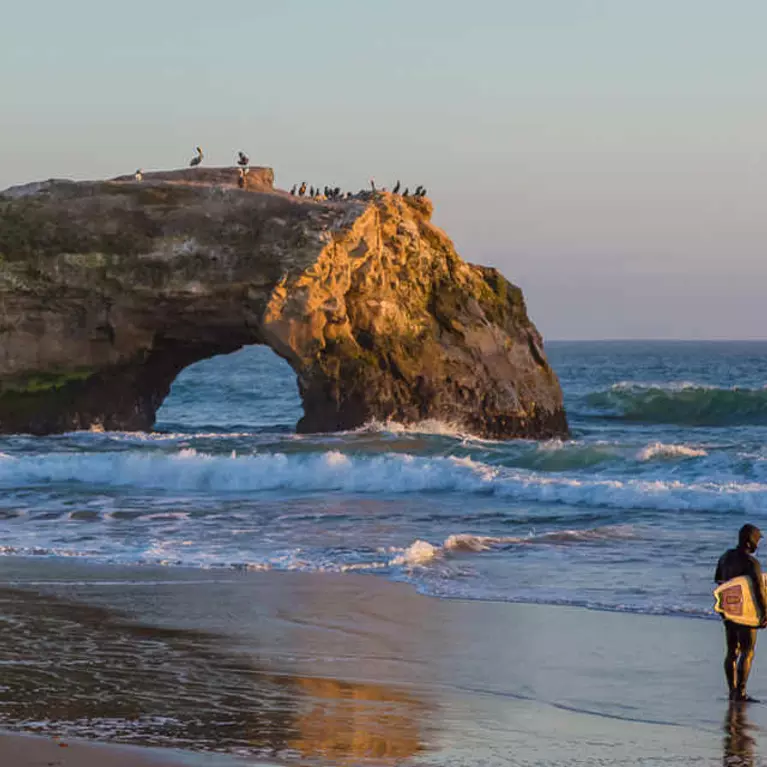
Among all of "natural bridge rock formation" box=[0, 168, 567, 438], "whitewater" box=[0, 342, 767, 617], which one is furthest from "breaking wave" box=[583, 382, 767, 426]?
"natural bridge rock formation" box=[0, 168, 567, 438]

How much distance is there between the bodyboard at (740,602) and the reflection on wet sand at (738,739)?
53cm

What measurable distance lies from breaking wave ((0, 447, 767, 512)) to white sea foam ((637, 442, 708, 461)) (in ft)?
9.26

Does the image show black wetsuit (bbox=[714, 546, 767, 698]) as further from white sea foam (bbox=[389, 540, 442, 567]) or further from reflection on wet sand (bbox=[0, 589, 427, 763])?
white sea foam (bbox=[389, 540, 442, 567])

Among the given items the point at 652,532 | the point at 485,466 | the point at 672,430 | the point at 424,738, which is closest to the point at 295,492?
the point at 485,466

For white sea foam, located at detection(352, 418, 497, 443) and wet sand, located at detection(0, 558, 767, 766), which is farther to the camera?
white sea foam, located at detection(352, 418, 497, 443)

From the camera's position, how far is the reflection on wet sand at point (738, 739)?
24.8ft

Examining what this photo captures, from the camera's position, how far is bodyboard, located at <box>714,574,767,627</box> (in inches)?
356

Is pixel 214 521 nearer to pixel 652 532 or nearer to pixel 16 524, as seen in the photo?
pixel 16 524

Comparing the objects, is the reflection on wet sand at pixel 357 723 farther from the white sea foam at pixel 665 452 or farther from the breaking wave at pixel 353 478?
the white sea foam at pixel 665 452

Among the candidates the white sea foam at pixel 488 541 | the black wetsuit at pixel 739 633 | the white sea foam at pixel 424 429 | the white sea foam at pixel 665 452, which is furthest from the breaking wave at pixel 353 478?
the black wetsuit at pixel 739 633

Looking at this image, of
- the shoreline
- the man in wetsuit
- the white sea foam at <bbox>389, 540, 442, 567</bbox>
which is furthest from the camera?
the white sea foam at <bbox>389, 540, 442, 567</bbox>

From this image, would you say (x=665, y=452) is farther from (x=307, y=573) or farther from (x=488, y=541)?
(x=307, y=573)

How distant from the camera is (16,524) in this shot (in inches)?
756

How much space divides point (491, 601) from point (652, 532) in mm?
5546
